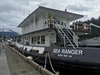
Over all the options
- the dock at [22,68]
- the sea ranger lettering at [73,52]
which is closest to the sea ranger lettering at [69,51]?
the sea ranger lettering at [73,52]

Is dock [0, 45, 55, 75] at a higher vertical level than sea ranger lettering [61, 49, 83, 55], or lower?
lower

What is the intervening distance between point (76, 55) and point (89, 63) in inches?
29.3

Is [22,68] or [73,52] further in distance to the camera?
[22,68]

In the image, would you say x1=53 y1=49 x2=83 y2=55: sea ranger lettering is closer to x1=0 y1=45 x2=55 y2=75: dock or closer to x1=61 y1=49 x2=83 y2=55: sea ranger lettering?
x1=61 y1=49 x2=83 y2=55: sea ranger lettering

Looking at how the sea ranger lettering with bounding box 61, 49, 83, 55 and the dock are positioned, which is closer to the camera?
the sea ranger lettering with bounding box 61, 49, 83, 55

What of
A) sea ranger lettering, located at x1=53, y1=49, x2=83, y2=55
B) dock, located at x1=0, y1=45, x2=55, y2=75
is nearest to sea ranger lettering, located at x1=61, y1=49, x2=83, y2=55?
sea ranger lettering, located at x1=53, y1=49, x2=83, y2=55

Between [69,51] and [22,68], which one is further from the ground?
[69,51]

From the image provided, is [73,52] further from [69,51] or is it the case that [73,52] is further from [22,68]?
[22,68]

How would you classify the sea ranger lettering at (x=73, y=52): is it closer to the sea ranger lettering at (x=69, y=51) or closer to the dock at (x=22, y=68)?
the sea ranger lettering at (x=69, y=51)

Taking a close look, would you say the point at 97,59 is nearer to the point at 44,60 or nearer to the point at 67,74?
the point at 67,74

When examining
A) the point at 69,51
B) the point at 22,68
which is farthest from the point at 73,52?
the point at 22,68

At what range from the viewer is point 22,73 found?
6.55m

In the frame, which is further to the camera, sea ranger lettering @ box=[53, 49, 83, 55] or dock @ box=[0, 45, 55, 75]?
dock @ box=[0, 45, 55, 75]

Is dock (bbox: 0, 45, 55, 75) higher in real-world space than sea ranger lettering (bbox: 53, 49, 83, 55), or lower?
lower
